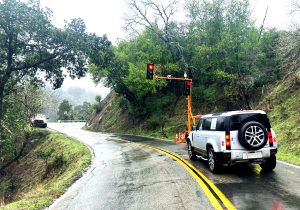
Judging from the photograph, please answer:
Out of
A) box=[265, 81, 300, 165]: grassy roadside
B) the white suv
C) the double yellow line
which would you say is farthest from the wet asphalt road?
box=[265, 81, 300, 165]: grassy roadside

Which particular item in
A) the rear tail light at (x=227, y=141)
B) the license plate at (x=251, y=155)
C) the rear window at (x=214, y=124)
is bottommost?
the license plate at (x=251, y=155)

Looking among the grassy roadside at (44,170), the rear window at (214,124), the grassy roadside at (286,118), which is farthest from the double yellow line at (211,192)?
the grassy roadside at (286,118)

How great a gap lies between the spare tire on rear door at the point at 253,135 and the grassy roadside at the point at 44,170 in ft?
18.1

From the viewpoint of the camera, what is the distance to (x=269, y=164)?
10633mm

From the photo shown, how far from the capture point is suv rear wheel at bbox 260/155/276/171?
10.5m

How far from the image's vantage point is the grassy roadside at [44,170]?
39.7 ft

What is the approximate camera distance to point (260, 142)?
9930 millimetres

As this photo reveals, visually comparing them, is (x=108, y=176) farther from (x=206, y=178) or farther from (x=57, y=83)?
(x=57, y=83)

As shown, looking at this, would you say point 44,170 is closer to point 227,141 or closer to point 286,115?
point 286,115

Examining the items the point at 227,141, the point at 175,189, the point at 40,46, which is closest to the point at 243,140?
the point at 227,141

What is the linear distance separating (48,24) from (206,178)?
18.5 metres

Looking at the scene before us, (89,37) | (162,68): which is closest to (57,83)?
(89,37)

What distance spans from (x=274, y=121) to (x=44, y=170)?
17682mm

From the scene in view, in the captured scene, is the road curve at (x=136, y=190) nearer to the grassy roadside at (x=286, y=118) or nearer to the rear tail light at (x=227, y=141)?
the rear tail light at (x=227, y=141)
